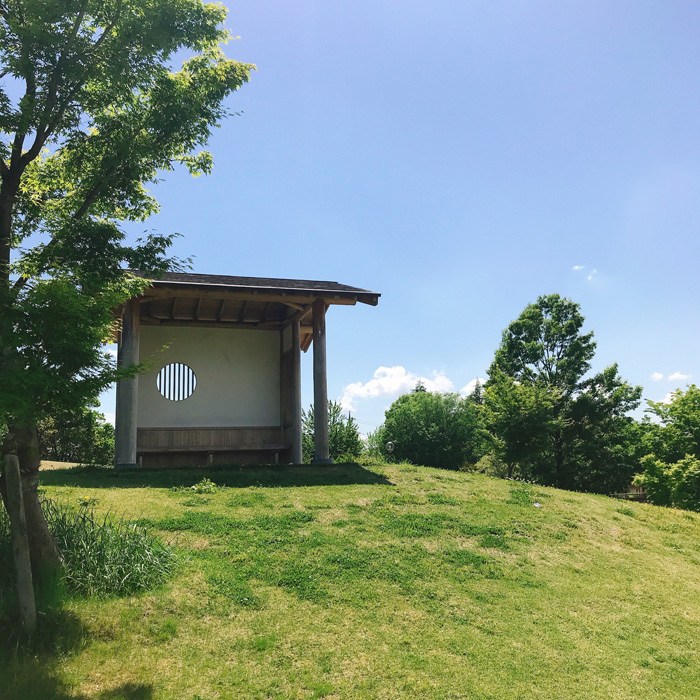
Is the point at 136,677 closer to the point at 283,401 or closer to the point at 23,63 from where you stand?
the point at 23,63

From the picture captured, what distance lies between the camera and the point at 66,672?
4.51 meters

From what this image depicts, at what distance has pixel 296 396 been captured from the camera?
1584 centimetres

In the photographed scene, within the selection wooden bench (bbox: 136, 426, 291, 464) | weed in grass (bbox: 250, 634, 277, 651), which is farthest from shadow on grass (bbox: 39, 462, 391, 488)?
weed in grass (bbox: 250, 634, 277, 651)

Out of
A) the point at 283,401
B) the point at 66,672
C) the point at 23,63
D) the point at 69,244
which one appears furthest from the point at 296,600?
the point at 283,401

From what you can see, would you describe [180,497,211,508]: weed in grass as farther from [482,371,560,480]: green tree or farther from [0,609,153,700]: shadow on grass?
[482,371,560,480]: green tree

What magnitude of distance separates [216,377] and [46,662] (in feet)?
42.2

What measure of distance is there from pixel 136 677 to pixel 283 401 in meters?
13.1

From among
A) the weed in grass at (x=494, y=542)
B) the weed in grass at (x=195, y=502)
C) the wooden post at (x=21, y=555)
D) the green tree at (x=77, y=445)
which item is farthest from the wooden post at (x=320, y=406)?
the green tree at (x=77, y=445)

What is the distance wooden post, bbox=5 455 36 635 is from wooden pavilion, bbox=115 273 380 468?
9897 millimetres

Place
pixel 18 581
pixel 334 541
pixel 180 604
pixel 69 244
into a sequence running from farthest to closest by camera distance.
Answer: pixel 334 541
pixel 69 244
pixel 180 604
pixel 18 581

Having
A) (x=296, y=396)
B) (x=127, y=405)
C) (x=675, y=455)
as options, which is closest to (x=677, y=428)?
(x=675, y=455)

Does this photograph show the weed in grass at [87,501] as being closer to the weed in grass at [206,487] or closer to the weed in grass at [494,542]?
the weed in grass at [206,487]

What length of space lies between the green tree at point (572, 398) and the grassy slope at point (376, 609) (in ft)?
62.6

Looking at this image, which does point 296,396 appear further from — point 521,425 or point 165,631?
point 165,631
